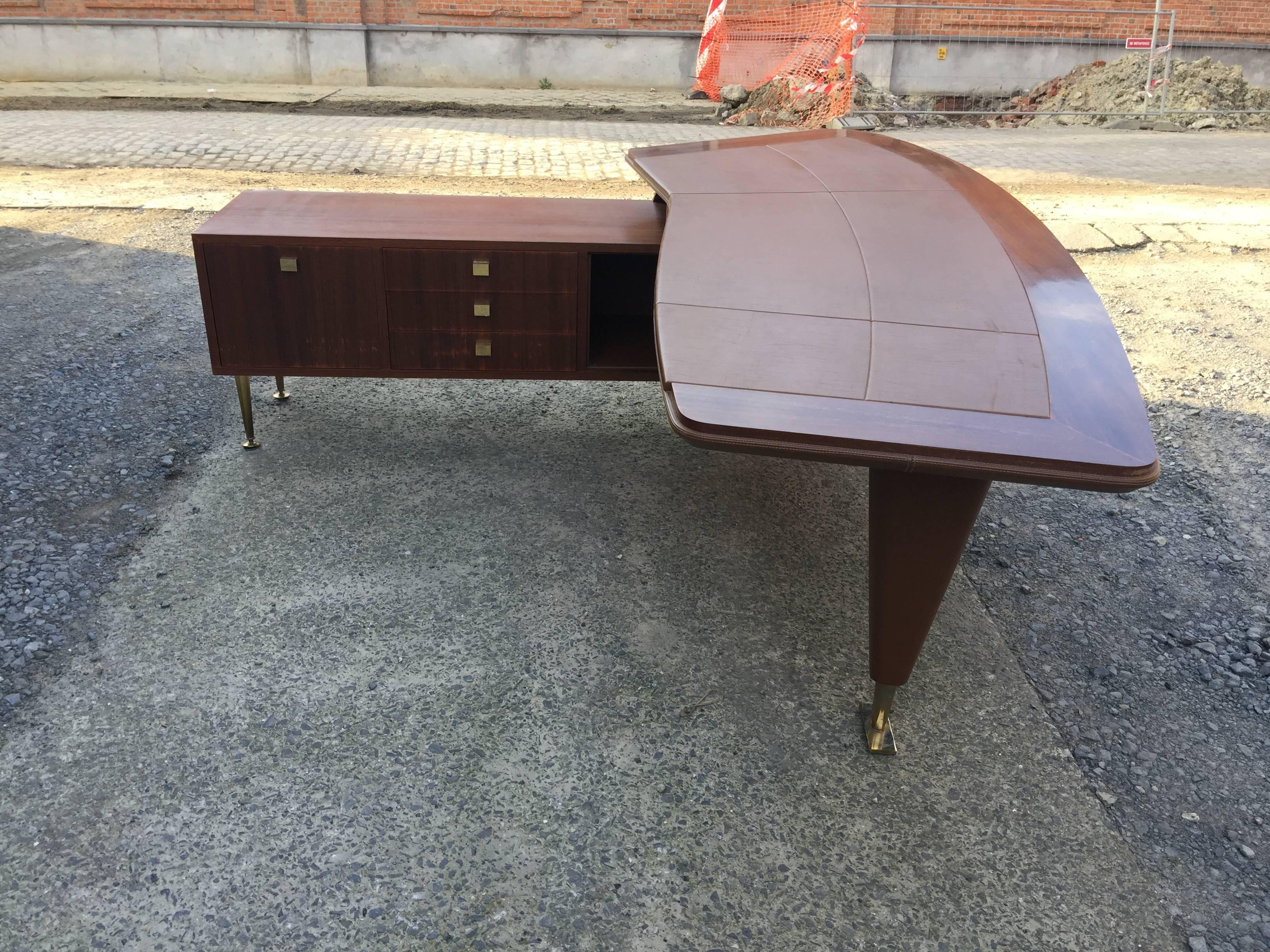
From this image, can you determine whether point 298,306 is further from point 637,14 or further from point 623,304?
point 637,14

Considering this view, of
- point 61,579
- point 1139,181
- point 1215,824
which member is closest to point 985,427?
point 1215,824

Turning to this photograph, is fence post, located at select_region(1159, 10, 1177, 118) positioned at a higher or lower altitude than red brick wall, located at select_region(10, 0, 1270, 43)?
lower

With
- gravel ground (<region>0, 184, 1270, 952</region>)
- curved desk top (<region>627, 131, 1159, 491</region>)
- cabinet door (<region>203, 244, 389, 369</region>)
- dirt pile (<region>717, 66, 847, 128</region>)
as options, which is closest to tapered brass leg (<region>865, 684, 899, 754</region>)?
gravel ground (<region>0, 184, 1270, 952</region>)

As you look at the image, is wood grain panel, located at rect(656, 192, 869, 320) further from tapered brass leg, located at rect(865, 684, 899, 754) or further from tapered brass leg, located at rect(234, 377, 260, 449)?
tapered brass leg, located at rect(234, 377, 260, 449)

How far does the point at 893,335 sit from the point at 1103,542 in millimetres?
1576

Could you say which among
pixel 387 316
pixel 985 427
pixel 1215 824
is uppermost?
pixel 985 427

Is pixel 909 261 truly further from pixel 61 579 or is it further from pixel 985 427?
pixel 61 579

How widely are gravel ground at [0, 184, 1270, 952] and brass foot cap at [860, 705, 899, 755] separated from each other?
45 centimetres

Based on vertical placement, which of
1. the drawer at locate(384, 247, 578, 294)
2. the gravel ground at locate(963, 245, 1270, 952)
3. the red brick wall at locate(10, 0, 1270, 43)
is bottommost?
the gravel ground at locate(963, 245, 1270, 952)

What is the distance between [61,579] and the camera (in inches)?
111

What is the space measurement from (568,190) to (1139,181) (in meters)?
4.72

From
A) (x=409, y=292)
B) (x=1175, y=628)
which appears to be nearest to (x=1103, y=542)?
(x=1175, y=628)

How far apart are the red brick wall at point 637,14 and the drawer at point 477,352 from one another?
11.3m

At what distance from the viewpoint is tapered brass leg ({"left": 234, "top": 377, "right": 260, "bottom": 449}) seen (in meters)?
3.46
